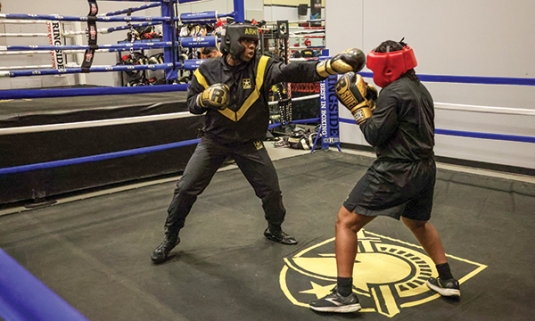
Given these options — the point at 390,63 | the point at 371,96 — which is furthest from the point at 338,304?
the point at 390,63

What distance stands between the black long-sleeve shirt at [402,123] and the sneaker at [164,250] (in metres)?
1.43

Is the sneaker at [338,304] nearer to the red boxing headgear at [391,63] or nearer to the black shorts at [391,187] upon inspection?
the black shorts at [391,187]

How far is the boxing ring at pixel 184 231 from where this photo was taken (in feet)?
7.70

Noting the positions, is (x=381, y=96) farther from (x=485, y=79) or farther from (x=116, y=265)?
(x=485, y=79)

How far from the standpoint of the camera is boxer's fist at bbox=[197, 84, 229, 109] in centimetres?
259

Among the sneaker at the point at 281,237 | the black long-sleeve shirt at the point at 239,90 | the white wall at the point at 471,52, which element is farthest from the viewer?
the white wall at the point at 471,52

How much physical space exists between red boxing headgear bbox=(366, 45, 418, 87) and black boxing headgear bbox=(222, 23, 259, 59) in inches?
30.5

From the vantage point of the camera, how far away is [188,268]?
282cm

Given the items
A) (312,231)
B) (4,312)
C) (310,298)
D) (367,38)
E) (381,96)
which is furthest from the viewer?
(367,38)

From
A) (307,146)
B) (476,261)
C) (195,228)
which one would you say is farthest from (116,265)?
(307,146)

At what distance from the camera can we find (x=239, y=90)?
2809 mm

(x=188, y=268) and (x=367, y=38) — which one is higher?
(x=367, y=38)

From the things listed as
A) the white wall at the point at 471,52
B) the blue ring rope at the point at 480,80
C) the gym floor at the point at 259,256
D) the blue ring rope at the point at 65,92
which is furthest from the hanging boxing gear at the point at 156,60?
the blue ring rope at the point at 480,80

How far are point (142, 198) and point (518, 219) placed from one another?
3.00 meters
